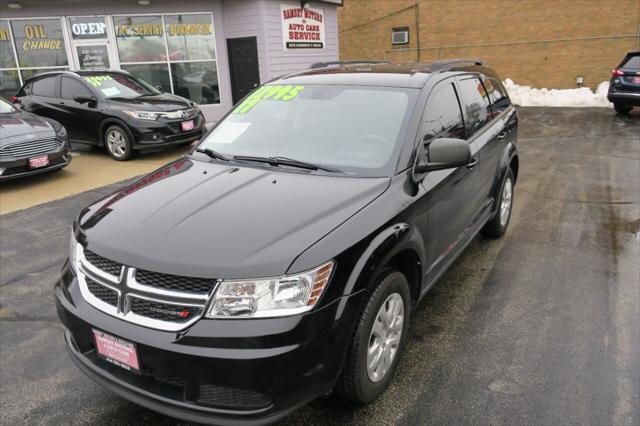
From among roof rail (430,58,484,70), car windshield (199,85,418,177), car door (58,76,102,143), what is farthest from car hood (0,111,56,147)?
roof rail (430,58,484,70)

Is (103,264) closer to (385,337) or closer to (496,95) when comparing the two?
(385,337)

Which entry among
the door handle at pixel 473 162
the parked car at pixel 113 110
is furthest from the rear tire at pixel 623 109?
the door handle at pixel 473 162

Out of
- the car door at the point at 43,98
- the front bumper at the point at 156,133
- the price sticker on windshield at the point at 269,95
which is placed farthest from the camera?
the car door at the point at 43,98

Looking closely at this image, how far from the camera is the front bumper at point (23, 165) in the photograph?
7.10 metres

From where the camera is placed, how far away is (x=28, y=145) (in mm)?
7332

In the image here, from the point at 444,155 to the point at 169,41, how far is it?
11.9 metres

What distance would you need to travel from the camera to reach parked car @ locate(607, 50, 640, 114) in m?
12.8

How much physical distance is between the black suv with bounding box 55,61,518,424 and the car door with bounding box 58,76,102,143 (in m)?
6.62

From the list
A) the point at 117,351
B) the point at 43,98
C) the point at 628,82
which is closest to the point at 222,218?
the point at 117,351

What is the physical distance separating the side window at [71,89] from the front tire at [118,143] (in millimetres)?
953

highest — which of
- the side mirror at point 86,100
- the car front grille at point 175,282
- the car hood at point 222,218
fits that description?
the side mirror at point 86,100

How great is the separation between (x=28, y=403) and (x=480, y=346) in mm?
2735

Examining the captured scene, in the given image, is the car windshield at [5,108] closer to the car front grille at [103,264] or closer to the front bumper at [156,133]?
the front bumper at [156,133]

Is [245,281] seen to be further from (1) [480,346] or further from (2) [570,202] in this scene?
(2) [570,202]
